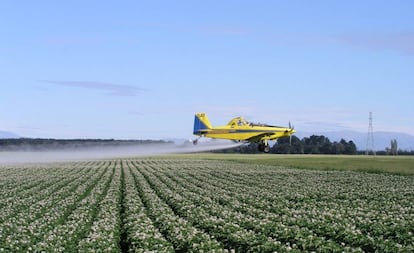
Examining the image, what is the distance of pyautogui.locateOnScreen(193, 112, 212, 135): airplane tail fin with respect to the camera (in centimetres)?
6588

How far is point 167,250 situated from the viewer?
591 inches

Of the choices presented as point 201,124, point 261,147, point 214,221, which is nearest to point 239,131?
point 261,147

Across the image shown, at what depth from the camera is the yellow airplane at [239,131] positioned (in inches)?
2544

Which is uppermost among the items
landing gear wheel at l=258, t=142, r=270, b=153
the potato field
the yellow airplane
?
the yellow airplane

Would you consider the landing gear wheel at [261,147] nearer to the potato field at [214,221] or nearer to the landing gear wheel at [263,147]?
the landing gear wheel at [263,147]

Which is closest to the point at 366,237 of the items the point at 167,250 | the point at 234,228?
the point at 234,228

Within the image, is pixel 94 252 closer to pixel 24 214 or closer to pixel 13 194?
pixel 24 214

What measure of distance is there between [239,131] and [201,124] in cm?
444

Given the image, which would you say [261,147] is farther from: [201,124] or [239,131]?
[201,124]

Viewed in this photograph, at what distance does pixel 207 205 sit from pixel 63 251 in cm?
1163

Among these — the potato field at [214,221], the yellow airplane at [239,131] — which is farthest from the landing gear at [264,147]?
the potato field at [214,221]

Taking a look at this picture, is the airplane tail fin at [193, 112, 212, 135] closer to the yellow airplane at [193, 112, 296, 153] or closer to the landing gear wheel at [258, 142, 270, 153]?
the yellow airplane at [193, 112, 296, 153]

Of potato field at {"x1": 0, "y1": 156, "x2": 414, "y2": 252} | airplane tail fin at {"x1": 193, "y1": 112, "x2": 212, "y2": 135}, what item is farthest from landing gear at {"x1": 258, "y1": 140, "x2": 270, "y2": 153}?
potato field at {"x1": 0, "y1": 156, "x2": 414, "y2": 252}

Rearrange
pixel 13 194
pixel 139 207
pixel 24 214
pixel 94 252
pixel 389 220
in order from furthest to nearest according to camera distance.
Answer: pixel 13 194 → pixel 139 207 → pixel 24 214 → pixel 389 220 → pixel 94 252
